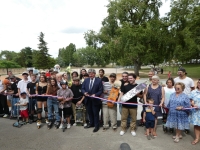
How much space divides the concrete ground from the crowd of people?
0.64ft

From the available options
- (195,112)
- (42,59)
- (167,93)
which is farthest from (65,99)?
(42,59)

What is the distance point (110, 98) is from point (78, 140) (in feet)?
5.00

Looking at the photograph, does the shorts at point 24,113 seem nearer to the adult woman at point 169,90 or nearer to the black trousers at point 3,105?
the black trousers at point 3,105

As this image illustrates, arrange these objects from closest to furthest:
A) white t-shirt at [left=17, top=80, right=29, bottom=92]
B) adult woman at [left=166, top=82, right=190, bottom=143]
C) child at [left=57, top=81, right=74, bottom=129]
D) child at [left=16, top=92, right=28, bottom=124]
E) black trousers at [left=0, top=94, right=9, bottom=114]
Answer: adult woman at [left=166, top=82, right=190, bottom=143]
child at [left=57, top=81, right=74, bottom=129]
child at [left=16, top=92, right=28, bottom=124]
white t-shirt at [left=17, top=80, right=29, bottom=92]
black trousers at [left=0, top=94, right=9, bottom=114]

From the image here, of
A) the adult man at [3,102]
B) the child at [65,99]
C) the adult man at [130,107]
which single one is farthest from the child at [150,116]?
the adult man at [3,102]

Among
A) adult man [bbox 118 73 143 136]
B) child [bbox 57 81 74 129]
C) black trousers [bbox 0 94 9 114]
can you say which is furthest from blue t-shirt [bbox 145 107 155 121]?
black trousers [bbox 0 94 9 114]

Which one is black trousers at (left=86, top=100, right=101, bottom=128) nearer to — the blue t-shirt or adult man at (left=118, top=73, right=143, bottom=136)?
adult man at (left=118, top=73, right=143, bottom=136)

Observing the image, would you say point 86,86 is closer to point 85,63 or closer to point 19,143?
point 19,143

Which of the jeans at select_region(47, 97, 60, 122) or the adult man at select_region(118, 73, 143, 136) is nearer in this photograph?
the adult man at select_region(118, 73, 143, 136)

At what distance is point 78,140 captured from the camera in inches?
179

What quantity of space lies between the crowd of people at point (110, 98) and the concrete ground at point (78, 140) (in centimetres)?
20

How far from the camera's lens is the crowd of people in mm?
4402

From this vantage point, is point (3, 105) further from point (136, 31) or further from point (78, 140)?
point (136, 31)

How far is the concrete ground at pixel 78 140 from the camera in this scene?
4.19m
